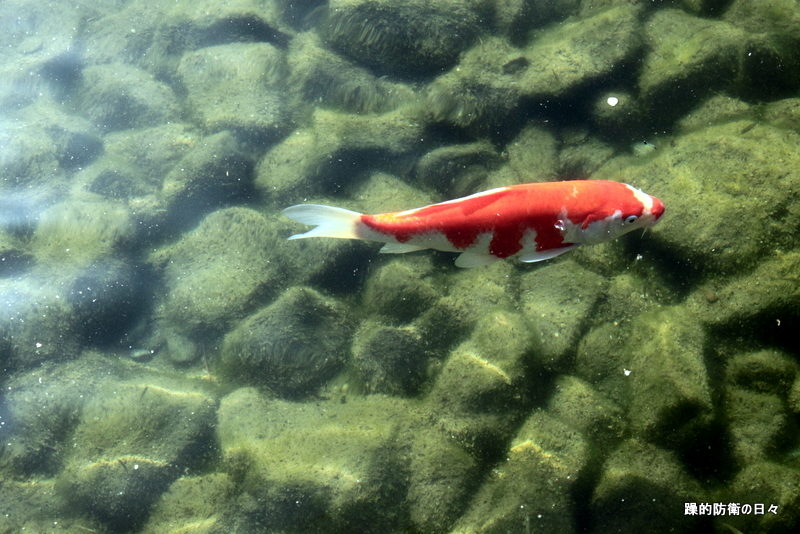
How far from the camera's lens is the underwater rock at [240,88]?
471cm

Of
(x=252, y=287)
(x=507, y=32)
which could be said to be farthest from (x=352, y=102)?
(x=252, y=287)

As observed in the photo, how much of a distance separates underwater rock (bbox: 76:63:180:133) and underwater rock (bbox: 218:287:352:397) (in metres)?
2.96

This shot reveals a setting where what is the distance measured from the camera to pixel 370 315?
3.74m

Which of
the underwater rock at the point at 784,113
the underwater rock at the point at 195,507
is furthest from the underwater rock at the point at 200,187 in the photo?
the underwater rock at the point at 784,113

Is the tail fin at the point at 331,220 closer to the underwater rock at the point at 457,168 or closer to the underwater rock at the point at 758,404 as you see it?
the underwater rock at the point at 457,168

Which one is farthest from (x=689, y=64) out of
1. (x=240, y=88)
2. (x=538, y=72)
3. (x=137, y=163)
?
(x=137, y=163)

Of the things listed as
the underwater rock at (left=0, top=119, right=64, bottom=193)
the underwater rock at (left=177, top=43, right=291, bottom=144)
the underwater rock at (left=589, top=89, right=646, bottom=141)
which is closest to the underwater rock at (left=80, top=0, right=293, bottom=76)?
the underwater rock at (left=177, top=43, right=291, bottom=144)

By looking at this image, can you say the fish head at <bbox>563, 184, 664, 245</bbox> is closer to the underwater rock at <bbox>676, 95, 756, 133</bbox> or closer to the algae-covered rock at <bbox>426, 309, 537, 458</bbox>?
the algae-covered rock at <bbox>426, 309, 537, 458</bbox>

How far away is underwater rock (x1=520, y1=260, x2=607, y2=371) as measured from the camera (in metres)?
3.25

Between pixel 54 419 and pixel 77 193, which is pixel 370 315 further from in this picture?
pixel 77 193

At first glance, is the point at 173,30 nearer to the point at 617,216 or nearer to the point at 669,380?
the point at 617,216

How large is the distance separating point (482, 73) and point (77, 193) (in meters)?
4.28

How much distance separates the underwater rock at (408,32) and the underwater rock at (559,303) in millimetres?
2533

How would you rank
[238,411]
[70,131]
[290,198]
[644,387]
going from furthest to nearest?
1. [70,131]
2. [290,198]
3. [238,411]
4. [644,387]
